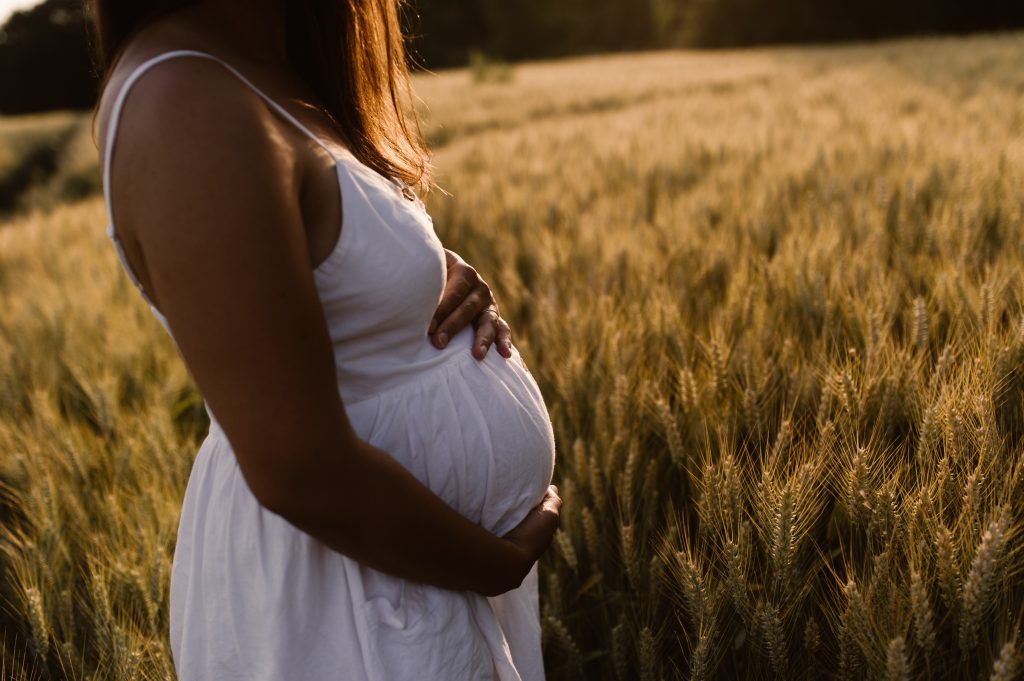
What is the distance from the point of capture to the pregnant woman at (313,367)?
0.58m

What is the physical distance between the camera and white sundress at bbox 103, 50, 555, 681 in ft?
2.33

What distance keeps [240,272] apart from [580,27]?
4199 cm

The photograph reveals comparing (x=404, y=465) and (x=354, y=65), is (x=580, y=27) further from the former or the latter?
(x=404, y=465)

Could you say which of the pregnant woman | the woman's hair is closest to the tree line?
the woman's hair

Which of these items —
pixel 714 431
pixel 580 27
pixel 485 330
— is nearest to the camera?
pixel 485 330

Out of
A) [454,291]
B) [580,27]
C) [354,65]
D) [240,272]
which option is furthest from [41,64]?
[240,272]

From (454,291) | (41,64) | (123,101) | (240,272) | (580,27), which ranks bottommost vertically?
(454,291)

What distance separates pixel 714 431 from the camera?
1.28 meters

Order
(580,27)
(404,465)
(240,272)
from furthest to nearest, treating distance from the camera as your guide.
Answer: (580,27), (404,465), (240,272)

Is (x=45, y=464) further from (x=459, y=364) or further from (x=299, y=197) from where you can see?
(x=299, y=197)

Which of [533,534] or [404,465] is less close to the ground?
[404,465]

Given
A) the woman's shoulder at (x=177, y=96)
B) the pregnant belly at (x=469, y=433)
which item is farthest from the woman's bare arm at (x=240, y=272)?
the pregnant belly at (x=469, y=433)

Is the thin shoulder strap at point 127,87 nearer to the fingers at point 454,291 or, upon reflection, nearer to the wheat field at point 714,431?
the fingers at point 454,291

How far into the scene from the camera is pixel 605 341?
158 cm
